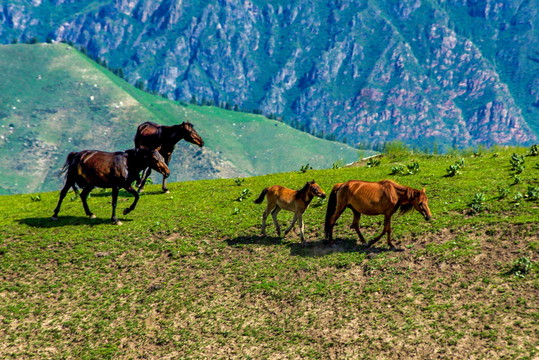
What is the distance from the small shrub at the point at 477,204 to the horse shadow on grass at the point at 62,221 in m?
17.0

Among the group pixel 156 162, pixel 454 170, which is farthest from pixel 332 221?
pixel 454 170

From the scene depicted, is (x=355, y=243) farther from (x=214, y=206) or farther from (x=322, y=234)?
(x=214, y=206)

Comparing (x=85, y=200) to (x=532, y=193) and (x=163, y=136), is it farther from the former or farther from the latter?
(x=532, y=193)

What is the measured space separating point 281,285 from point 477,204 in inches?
383

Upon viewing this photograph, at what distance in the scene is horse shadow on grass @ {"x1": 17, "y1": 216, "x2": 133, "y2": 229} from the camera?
89.9 feet

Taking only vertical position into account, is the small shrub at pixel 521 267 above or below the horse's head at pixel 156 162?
below

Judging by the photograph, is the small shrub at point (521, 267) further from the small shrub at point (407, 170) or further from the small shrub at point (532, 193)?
the small shrub at point (407, 170)

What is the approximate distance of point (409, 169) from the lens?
3120cm

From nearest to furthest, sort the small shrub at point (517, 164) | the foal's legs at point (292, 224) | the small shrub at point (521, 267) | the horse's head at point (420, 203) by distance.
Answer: the small shrub at point (521, 267) < the horse's head at point (420, 203) < the foal's legs at point (292, 224) < the small shrub at point (517, 164)

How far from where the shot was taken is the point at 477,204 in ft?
75.1

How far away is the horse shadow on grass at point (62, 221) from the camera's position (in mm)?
27406

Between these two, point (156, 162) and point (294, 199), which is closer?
point (294, 199)

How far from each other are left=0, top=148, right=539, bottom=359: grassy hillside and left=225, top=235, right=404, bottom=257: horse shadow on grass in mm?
86

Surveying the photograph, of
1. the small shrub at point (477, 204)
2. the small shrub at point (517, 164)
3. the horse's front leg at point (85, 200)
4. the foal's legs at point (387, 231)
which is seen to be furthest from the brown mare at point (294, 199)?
the small shrub at point (517, 164)
